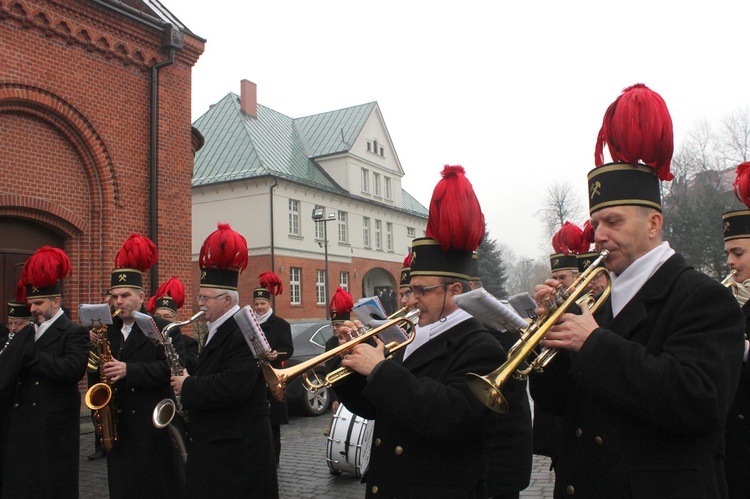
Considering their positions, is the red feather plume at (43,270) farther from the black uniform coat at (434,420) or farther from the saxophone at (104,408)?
the black uniform coat at (434,420)

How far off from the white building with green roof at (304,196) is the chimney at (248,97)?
64 mm

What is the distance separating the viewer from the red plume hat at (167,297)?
9.31 m

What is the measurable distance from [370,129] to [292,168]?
A: 9.07 meters

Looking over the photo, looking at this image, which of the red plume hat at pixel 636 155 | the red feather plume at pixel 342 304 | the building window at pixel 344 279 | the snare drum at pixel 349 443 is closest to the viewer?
the red plume hat at pixel 636 155

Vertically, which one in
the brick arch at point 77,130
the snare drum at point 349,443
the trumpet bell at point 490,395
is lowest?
the snare drum at point 349,443

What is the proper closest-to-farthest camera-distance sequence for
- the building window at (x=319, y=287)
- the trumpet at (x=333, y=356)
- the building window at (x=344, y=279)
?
the trumpet at (x=333, y=356), the building window at (x=319, y=287), the building window at (x=344, y=279)

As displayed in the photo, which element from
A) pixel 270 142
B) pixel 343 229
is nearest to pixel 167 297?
pixel 270 142

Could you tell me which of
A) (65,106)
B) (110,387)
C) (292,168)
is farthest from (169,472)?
(292,168)

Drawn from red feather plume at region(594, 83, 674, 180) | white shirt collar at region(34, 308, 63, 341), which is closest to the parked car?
white shirt collar at region(34, 308, 63, 341)

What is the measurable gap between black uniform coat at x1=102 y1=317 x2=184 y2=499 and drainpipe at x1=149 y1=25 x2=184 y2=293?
23.9 ft

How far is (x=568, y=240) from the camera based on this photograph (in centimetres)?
772

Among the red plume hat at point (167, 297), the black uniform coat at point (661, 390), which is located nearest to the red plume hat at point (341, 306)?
the red plume hat at point (167, 297)

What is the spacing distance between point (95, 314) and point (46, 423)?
3.40ft

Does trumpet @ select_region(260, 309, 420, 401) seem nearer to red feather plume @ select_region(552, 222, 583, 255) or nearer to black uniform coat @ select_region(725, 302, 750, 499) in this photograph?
black uniform coat @ select_region(725, 302, 750, 499)
